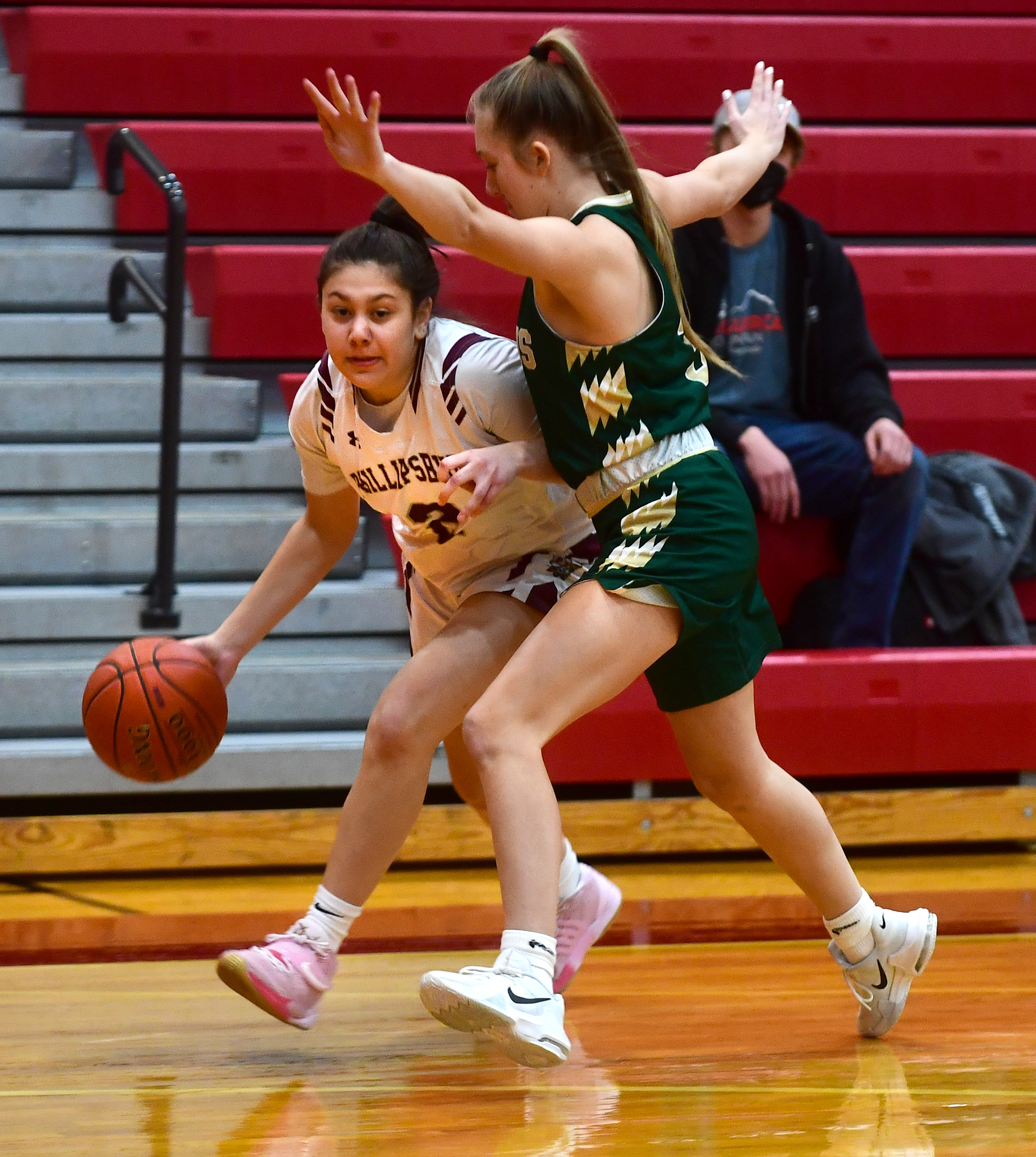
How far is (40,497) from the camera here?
4.02 meters

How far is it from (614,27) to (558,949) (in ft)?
10.8

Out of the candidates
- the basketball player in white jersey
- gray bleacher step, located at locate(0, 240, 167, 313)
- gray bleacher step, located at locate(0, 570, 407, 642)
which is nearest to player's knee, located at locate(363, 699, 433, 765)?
the basketball player in white jersey

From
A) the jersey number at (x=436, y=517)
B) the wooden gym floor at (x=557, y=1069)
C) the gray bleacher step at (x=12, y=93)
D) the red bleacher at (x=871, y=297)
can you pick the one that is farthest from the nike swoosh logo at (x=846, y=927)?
the gray bleacher step at (x=12, y=93)

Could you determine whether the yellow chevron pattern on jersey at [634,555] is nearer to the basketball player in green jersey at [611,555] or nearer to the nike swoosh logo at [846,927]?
the basketball player in green jersey at [611,555]

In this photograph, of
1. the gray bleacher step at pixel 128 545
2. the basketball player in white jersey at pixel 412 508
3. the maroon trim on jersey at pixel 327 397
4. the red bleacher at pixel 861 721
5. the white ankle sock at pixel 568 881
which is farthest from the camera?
the gray bleacher step at pixel 128 545

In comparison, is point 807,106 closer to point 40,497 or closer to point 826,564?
point 826,564

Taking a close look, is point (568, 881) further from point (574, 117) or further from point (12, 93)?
point (12, 93)

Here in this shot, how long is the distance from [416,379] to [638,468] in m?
0.34

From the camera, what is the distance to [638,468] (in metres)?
2.02

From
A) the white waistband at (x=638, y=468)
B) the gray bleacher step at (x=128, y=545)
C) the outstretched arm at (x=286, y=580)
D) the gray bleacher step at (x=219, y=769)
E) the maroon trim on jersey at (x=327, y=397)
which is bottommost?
the gray bleacher step at (x=219, y=769)

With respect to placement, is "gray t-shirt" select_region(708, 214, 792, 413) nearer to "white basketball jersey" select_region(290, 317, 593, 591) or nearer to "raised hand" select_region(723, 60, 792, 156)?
"raised hand" select_region(723, 60, 792, 156)

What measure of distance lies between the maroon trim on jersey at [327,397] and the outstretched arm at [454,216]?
1.39ft

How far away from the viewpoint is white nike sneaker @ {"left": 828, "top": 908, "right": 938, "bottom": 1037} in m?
2.13

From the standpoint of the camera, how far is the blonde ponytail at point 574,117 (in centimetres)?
199
